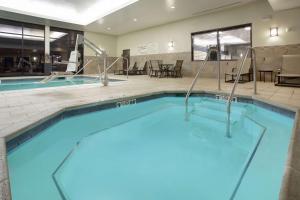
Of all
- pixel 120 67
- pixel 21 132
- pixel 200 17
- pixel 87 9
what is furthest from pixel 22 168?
pixel 120 67

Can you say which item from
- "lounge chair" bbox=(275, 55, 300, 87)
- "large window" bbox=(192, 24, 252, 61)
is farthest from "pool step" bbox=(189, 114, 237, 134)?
"large window" bbox=(192, 24, 252, 61)

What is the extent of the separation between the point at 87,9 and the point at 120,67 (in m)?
5.72

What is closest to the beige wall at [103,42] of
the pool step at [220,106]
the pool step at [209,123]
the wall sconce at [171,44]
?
the wall sconce at [171,44]

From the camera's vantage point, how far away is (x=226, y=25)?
28.4 ft

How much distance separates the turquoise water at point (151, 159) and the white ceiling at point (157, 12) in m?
5.45

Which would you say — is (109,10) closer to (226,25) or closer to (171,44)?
(171,44)

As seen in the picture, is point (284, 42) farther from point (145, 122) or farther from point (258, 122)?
point (145, 122)

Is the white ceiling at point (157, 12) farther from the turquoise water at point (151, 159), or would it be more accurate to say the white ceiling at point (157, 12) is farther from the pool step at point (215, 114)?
the turquoise water at point (151, 159)

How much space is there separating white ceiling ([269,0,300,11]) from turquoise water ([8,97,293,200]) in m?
4.32

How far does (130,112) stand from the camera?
3.99 metres

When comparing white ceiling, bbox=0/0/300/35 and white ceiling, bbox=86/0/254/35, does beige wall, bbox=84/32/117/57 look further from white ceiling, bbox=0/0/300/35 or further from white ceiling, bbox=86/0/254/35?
white ceiling, bbox=0/0/300/35

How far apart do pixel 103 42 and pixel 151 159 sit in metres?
12.8

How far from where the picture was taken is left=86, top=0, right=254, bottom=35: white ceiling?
24.6 feet

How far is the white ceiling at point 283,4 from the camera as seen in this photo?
6020 millimetres
